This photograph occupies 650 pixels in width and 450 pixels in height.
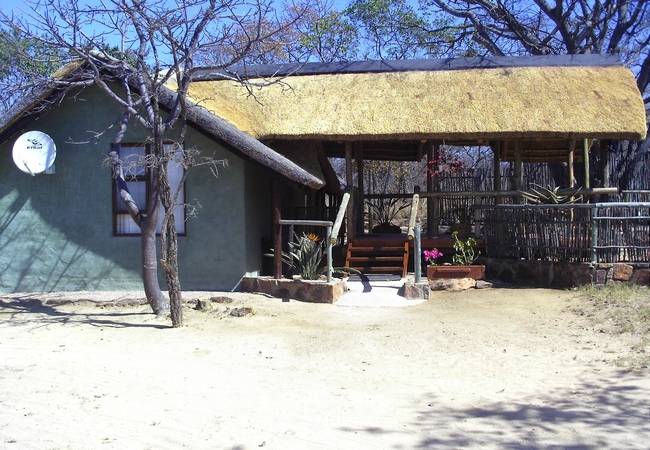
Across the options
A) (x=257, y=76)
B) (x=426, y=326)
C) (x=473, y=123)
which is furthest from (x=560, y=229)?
(x=257, y=76)

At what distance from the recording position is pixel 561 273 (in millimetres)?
10266

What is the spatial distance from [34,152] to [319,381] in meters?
6.54

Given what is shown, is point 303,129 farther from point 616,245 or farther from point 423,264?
point 616,245

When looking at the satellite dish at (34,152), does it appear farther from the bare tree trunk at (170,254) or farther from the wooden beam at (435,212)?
the wooden beam at (435,212)

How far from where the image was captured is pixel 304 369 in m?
6.20

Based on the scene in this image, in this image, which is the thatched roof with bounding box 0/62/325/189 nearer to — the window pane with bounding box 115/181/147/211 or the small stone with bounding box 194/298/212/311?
the window pane with bounding box 115/181/147/211

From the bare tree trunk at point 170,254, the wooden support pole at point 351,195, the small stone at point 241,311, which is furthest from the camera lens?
the wooden support pole at point 351,195

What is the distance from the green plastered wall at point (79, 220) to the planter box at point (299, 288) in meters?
0.36

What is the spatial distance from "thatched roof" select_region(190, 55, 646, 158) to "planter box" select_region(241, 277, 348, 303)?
8.92 feet

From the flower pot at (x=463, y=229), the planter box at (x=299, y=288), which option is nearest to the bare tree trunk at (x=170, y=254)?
the planter box at (x=299, y=288)

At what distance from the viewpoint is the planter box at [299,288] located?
9.41 m

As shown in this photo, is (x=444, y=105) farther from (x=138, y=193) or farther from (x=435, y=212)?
(x=138, y=193)

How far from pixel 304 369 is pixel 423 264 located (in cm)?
647

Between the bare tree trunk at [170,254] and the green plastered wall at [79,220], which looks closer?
the bare tree trunk at [170,254]
